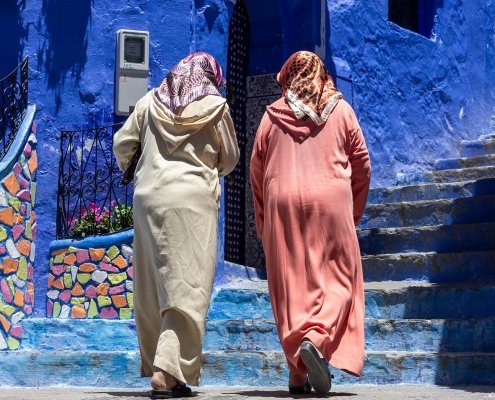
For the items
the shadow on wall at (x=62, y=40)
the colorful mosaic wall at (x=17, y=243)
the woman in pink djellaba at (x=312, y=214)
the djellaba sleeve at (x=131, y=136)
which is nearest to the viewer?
the woman in pink djellaba at (x=312, y=214)

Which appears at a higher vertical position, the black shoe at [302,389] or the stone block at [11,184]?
the stone block at [11,184]

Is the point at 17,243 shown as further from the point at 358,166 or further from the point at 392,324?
the point at 358,166

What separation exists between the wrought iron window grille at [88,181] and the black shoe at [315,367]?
387 centimetres

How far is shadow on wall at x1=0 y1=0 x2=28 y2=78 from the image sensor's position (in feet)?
32.2

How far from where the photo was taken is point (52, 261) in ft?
30.7

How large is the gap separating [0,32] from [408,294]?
13.5 ft

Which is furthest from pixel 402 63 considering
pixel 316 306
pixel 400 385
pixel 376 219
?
pixel 316 306

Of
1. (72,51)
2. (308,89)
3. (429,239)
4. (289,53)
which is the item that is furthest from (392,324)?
(289,53)

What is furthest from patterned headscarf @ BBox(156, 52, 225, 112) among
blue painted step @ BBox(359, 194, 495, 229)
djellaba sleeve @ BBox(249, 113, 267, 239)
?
blue painted step @ BBox(359, 194, 495, 229)

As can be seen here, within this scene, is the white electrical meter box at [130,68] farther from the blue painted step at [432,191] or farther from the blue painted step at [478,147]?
the blue painted step at [478,147]

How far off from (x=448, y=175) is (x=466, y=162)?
0.39 metres

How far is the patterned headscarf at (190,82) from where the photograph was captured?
20.5 feet

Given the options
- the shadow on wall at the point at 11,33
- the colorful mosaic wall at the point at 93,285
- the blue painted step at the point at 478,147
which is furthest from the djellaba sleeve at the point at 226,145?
the blue painted step at the point at 478,147

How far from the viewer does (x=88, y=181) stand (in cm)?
967
